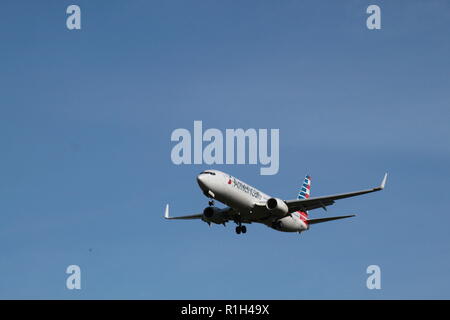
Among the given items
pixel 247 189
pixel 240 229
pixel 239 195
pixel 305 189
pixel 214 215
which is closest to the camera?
pixel 239 195

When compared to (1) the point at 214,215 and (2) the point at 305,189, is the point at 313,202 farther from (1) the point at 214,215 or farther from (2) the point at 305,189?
(2) the point at 305,189

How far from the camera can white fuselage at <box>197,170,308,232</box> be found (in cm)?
7250

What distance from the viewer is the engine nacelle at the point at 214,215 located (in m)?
79.1

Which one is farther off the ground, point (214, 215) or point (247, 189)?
point (247, 189)

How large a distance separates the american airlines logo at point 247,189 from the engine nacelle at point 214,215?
14.0ft

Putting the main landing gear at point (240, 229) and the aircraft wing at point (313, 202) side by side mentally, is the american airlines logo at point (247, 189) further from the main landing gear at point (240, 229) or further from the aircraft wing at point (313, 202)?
the main landing gear at point (240, 229)

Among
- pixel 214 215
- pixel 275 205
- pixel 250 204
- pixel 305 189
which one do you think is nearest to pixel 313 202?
pixel 275 205

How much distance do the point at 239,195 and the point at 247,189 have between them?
1.45m

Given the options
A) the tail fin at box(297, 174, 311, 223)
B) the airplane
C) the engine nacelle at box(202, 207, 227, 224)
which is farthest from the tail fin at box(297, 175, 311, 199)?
the engine nacelle at box(202, 207, 227, 224)

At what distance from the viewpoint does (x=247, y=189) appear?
75312 mm
